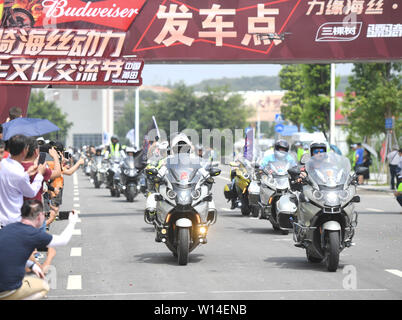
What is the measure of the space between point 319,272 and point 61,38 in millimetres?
11882

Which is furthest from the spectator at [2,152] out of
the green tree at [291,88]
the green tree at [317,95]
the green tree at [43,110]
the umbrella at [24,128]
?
the green tree at [43,110]

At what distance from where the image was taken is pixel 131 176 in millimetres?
24422

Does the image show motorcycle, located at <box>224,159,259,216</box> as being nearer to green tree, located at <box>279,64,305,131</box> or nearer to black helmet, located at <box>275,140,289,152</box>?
black helmet, located at <box>275,140,289,152</box>

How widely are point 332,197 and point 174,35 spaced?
1143cm

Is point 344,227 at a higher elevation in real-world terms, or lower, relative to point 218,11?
lower

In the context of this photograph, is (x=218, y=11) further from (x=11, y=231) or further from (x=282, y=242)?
(x=11, y=231)

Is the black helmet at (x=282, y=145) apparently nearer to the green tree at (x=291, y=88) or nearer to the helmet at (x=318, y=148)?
the helmet at (x=318, y=148)

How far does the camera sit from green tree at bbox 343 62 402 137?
113 ft

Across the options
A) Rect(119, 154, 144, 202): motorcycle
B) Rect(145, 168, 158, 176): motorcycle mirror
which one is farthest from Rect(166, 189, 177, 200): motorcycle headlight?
Rect(119, 154, 144, 202): motorcycle

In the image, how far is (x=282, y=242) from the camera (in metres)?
14.0

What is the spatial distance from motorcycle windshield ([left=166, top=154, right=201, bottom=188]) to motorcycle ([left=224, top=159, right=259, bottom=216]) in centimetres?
769

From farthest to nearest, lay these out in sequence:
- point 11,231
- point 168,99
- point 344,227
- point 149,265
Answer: point 168,99 → point 149,265 → point 344,227 → point 11,231

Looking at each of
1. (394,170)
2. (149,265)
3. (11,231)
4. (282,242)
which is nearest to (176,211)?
(149,265)

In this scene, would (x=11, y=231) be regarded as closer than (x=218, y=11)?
Yes
